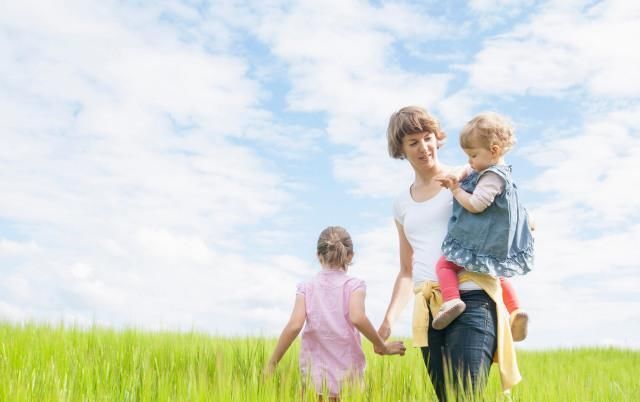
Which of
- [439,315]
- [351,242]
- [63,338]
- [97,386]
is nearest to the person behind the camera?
[439,315]

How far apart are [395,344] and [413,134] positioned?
55.9 inches

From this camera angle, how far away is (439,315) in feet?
11.3

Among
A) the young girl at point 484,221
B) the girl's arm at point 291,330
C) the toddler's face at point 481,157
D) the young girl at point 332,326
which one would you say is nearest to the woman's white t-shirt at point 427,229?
the young girl at point 484,221

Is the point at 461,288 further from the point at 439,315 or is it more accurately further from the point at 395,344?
the point at 395,344

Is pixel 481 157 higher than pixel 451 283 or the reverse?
higher

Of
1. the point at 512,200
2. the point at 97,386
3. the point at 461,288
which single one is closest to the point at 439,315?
the point at 461,288

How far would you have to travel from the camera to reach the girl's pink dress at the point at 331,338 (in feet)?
14.0

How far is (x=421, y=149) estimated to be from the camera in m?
3.82

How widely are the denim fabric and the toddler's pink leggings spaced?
0.19ft

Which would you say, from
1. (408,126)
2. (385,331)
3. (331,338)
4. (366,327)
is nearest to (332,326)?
(331,338)

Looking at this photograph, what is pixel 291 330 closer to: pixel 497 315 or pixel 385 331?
pixel 385 331

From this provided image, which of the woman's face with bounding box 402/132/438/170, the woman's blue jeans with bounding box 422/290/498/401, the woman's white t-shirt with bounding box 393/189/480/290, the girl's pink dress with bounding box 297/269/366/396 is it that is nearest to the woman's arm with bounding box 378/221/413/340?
the girl's pink dress with bounding box 297/269/366/396

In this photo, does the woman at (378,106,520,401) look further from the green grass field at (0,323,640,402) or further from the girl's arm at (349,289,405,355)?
the girl's arm at (349,289,405,355)

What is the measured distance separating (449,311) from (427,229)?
58cm
